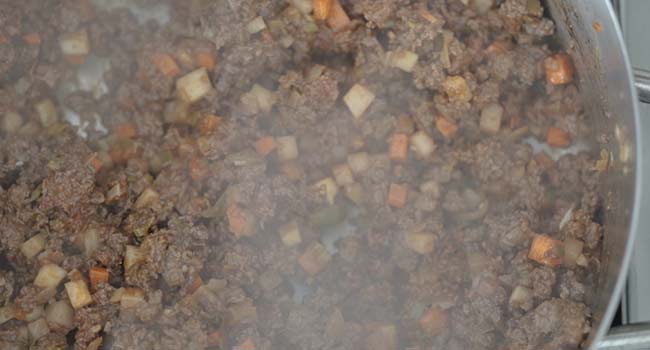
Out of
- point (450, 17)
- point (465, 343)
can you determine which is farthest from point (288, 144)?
point (465, 343)

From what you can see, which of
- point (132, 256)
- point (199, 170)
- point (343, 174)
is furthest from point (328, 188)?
point (132, 256)

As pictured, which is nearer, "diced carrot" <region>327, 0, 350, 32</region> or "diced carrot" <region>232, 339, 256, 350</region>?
"diced carrot" <region>232, 339, 256, 350</region>

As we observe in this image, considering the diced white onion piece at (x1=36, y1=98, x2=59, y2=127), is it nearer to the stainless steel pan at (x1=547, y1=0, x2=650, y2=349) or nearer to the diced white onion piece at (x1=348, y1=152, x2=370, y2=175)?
the diced white onion piece at (x1=348, y1=152, x2=370, y2=175)

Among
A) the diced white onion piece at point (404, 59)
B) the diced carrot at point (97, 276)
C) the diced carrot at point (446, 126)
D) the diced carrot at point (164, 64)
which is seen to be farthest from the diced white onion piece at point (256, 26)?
the diced carrot at point (97, 276)

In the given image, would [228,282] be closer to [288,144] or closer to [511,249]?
[288,144]

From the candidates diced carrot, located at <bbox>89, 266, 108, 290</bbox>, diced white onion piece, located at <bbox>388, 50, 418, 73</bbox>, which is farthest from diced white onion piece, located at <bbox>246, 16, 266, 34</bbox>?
diced carrot, located at <bbox>89, 266, 108, 290</bbox>

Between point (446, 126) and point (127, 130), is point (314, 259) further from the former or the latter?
point (127, 130)
